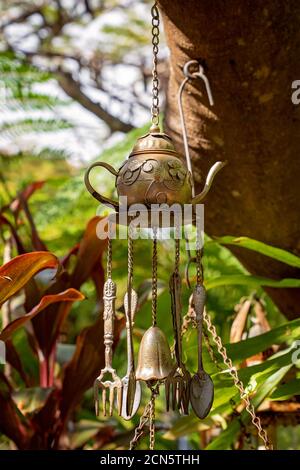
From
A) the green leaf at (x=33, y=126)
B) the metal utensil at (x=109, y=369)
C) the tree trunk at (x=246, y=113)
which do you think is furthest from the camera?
the green leaf at (x=33, y=126)

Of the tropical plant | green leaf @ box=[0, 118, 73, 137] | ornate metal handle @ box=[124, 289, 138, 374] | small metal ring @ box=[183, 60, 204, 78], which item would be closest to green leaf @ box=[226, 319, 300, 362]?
the tropical plant

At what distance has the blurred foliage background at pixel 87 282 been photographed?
995 millimetres

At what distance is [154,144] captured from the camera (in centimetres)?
74

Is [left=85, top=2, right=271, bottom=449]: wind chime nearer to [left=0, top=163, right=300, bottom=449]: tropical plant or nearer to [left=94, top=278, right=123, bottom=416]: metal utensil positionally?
[left=94, top=278, right=123, bottom=416]: metal utensil

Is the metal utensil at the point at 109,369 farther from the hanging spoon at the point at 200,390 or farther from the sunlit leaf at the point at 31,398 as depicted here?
the sunlit leaf at the point at 31,398

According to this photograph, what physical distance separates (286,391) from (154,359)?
0.98ft

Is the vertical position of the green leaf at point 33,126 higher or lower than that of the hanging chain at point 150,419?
higher

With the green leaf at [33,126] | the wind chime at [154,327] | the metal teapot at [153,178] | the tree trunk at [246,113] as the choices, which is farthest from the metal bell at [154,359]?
the green leaf at [33,126]

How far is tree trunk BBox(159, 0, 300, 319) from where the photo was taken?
0.84m

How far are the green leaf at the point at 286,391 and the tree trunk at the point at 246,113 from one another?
8.3 inches

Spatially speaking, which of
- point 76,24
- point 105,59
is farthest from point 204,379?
point 76,24

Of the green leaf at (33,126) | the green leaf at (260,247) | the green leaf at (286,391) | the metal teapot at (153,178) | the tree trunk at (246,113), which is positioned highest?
the green leaf at (33,126)

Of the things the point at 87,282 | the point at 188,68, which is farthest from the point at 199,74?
the point at 87,282

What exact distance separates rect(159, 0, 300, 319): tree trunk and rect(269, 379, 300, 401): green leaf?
0.69ft
